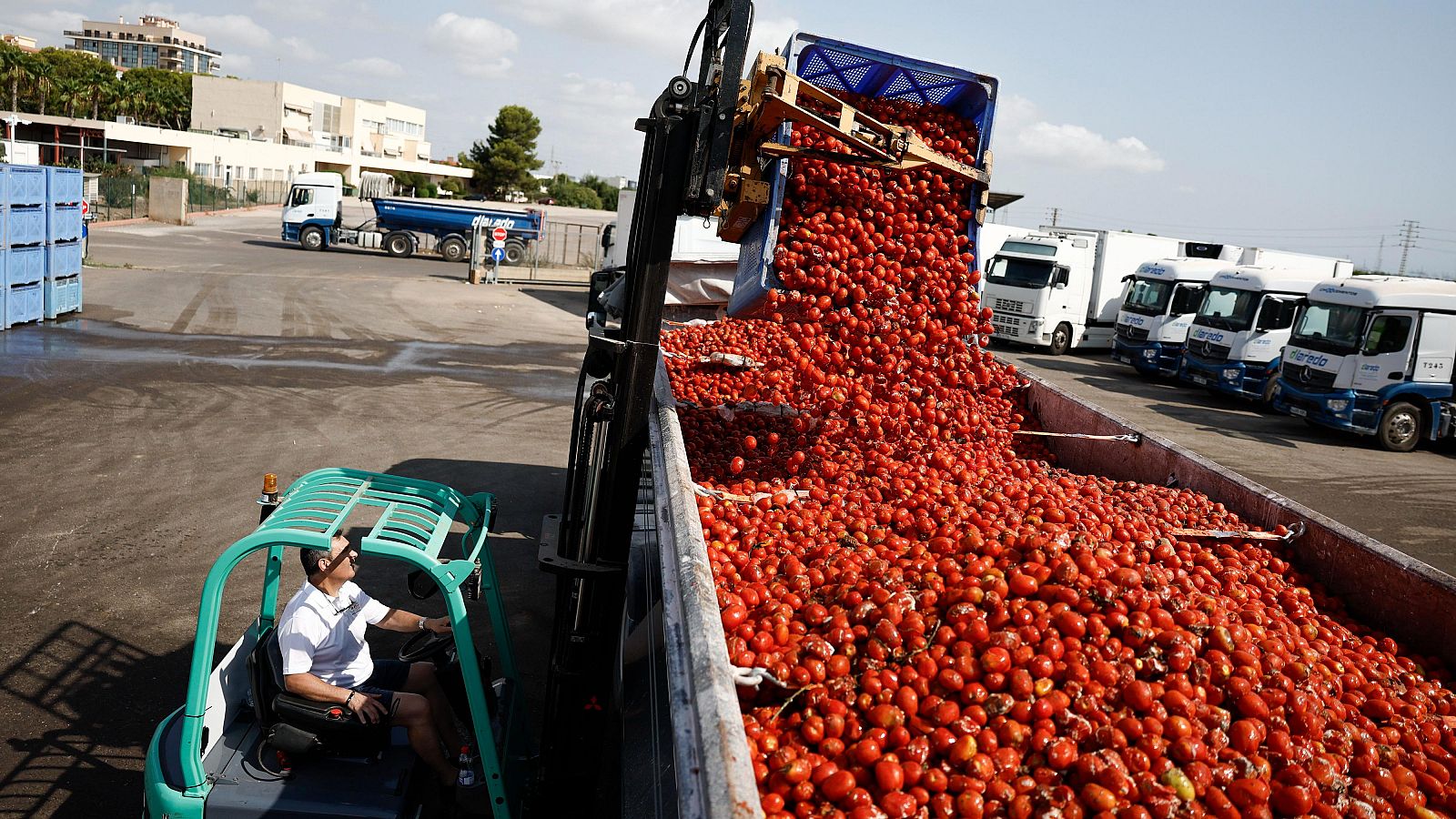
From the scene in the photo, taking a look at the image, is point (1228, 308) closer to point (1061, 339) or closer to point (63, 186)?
point (1061, 339)

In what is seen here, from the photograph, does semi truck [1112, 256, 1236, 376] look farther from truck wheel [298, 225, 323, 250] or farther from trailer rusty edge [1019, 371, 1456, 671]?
truck wheel [298, 225, 323, 250]

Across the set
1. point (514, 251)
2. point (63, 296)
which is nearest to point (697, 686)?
point (63, 296)

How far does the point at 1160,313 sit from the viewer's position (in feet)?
76.7

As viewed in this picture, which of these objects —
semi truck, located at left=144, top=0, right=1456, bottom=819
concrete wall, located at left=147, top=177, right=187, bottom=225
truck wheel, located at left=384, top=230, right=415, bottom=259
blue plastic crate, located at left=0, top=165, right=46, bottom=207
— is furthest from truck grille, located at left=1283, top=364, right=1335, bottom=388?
concrete wall, located at left=147, top=177, right=187, bottom=225

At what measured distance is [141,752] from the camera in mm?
5066

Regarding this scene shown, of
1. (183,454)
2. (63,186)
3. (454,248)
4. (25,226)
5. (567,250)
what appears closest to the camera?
(183,454)

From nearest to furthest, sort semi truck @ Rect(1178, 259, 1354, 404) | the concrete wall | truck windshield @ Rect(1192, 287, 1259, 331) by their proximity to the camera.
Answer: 1. semi truck @ Rect(1178, 259, 1354, 404)
2. truck windshield @ Rect(1192, 287, 1259, 331)
3. the concrete wall

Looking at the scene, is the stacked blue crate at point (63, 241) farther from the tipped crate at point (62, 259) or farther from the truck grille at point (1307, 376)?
the truck grille at point (1307, 376)

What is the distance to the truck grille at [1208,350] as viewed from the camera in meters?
20.6

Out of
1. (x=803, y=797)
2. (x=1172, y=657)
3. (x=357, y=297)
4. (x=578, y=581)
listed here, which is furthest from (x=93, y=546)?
(x=357, y=297)

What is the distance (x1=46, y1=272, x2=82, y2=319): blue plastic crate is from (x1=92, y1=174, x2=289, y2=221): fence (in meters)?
23.1

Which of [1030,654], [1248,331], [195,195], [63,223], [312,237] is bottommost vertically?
[1030,654]

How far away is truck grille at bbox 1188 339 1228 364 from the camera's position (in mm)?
20562

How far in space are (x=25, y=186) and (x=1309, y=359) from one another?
22514mm
